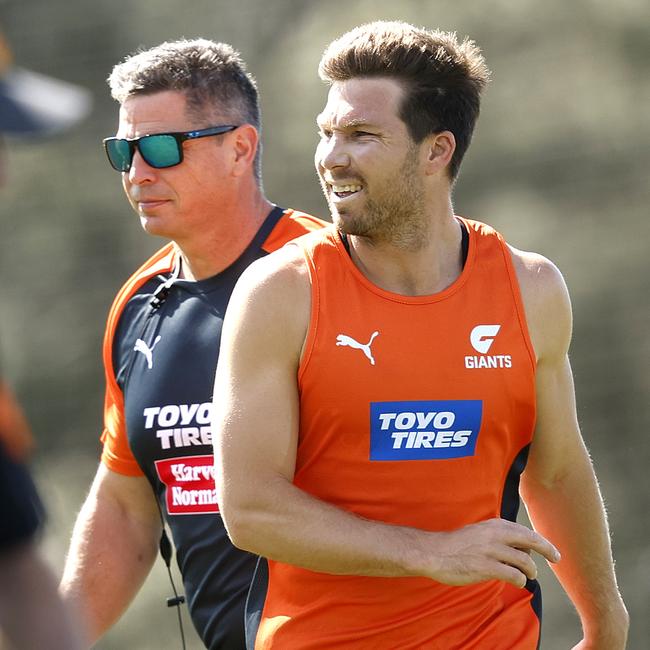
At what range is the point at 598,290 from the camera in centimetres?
1470

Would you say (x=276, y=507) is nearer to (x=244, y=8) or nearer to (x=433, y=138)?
(x=433, y=138)

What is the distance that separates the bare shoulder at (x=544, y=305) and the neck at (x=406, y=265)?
196 millimetres

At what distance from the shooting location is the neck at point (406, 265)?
4352 mm

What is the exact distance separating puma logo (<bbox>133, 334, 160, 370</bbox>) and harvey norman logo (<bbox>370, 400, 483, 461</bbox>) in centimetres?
115

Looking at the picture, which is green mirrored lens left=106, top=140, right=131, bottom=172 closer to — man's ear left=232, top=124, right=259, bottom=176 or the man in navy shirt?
the man in navy shirt

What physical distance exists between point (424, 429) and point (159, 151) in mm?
1581

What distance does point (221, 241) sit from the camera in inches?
202

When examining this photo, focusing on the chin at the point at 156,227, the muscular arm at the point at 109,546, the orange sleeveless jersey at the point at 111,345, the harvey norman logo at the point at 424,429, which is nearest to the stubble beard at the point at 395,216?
the harvey norman logo at the point at 424,429

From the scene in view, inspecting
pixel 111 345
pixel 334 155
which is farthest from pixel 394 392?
pixel 111 345

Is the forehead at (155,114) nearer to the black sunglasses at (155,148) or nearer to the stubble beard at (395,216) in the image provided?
the black sunglasses at (155,148)

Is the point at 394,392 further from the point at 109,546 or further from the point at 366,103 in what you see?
the point at 109,546

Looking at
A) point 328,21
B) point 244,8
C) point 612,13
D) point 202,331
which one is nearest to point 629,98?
point 612,13

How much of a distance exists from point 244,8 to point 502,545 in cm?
1302

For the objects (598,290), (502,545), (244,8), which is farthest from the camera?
(244,8)
